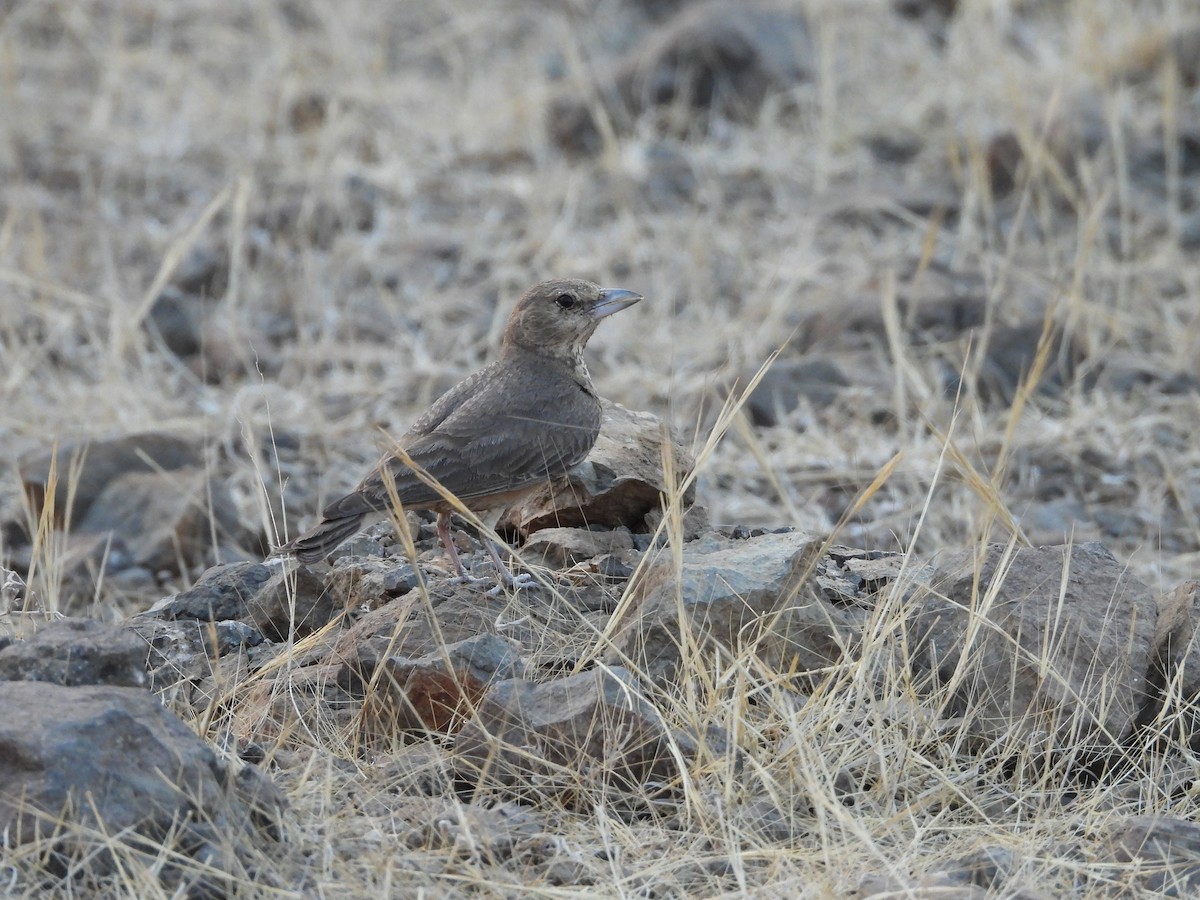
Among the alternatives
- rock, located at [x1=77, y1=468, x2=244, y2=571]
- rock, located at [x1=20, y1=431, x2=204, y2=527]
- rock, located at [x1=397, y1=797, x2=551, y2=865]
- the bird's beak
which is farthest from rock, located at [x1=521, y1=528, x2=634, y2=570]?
rock, located at [x1=20, y1=431, x2=204, y2=527]

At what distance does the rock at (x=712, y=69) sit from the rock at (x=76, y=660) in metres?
7.56

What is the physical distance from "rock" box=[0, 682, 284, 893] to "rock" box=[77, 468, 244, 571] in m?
2.86

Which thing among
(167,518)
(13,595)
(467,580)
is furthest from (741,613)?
(167,518)

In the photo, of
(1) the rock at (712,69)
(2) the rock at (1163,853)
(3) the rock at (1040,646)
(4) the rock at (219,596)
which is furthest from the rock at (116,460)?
(1) the rock at (712,69)

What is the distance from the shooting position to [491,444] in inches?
191

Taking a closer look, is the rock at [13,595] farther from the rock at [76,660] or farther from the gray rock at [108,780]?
the gray rock at [108,780]

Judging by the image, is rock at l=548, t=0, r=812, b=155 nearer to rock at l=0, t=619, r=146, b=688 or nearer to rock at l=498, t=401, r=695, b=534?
rock at l=498, t=401, r=695, b=534

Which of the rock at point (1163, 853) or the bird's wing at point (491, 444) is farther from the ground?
the bird's wing at point (491, 444)

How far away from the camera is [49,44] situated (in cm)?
1198

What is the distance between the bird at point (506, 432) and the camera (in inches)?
181

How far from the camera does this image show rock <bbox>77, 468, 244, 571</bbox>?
246 inches

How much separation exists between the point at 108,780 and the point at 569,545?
1810 mm

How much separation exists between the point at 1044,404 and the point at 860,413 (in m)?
0.85

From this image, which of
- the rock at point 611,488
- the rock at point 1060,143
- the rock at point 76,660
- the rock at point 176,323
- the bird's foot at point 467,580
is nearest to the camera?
the rock at point 76,660
